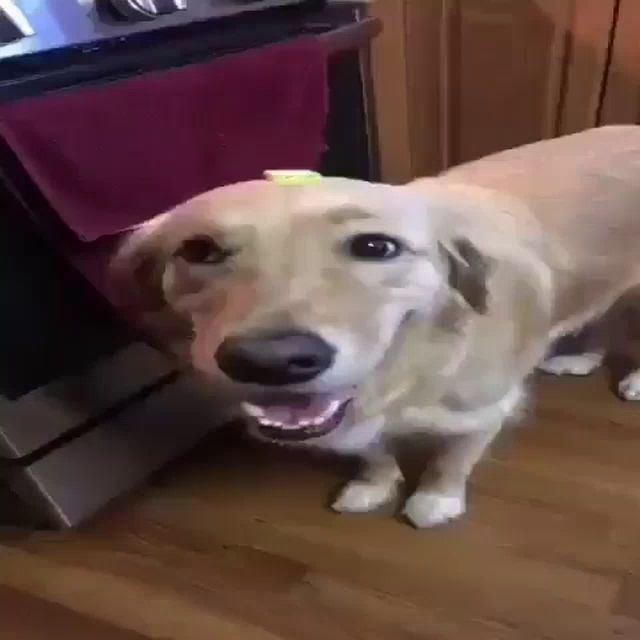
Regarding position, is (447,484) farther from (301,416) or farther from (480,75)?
(480,75)

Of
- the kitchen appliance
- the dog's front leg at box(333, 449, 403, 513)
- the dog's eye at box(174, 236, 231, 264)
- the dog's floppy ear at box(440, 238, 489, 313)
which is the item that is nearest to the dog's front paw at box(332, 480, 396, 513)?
the dog's front leg at box(333, 449, 403, 513)

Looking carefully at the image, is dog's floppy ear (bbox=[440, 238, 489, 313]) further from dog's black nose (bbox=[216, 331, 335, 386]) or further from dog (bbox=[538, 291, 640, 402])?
dog (bbox=[538, 291, 640, 402])

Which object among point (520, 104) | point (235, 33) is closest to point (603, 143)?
point (520, 104)

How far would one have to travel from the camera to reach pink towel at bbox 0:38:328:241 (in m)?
1.18

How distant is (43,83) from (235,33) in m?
0.39

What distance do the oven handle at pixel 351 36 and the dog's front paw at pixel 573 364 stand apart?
2.11ft

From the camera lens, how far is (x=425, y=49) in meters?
1.89

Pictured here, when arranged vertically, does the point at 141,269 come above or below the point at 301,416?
above

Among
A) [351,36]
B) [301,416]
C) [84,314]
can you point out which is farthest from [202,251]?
[351,36]

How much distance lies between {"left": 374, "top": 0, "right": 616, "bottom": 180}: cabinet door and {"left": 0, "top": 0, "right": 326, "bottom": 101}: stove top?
0.38 m

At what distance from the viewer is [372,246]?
3.27 feet

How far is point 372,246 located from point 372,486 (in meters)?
0.53

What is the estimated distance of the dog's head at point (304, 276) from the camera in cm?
96

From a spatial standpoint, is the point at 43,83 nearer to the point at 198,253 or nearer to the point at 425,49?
the point at 198,253
